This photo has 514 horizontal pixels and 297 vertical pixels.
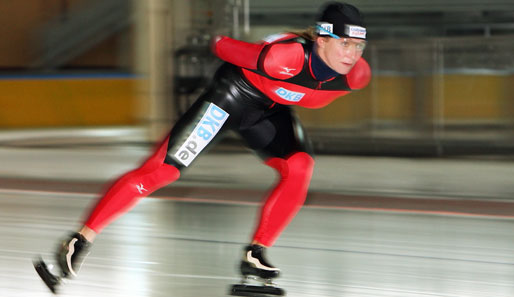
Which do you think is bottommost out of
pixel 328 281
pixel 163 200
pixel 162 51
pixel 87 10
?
pixel 328 281

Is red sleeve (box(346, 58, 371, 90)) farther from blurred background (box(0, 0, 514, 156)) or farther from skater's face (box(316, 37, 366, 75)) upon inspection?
blurred background (box(0, 0, 514, 156))

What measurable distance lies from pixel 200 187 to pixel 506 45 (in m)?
4.63

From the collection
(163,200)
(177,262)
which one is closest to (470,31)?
(163,200)

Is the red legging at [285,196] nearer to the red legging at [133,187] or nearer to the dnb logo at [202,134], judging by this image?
the dnb logo at [202,134]

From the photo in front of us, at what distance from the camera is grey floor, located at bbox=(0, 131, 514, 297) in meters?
4.18

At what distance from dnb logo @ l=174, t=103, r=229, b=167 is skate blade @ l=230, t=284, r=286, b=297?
0.64 metres

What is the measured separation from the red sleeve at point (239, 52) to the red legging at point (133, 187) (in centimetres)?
49

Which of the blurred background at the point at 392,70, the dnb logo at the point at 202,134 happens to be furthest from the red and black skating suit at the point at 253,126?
the blurred background at the point at 392,70

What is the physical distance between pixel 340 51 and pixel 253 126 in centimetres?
62

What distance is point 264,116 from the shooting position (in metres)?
4.08

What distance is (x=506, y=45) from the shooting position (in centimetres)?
1016

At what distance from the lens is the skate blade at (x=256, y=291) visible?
393 centimetres

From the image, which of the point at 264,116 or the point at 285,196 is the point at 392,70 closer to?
the point at 264,116

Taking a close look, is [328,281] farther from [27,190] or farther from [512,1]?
[512,1]
